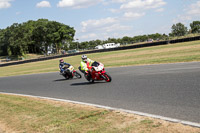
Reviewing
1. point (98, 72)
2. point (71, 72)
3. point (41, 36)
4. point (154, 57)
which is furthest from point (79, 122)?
point (41, 36)

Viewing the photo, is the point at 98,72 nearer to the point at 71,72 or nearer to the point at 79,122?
the point at 71,72

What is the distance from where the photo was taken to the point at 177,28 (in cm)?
11544

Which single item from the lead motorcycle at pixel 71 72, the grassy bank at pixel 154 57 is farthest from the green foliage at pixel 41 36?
the lead motorcycle at pixel 71 72

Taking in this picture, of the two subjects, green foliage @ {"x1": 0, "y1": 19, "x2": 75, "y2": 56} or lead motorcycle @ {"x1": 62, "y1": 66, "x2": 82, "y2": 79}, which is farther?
green foliage @ {"x1": 0, "y1": 19, "x2": 75, "y2": 56}

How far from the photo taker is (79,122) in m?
5.99

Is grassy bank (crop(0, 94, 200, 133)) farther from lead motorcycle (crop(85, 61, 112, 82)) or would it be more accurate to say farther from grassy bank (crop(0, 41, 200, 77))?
grassy bank (crop(0, 41, 200, 77))

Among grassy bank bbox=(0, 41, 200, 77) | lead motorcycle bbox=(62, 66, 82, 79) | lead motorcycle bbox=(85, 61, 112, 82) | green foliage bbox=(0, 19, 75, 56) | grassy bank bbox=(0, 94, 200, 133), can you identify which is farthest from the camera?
green foliage bbox=(0, 19, 75, 56)

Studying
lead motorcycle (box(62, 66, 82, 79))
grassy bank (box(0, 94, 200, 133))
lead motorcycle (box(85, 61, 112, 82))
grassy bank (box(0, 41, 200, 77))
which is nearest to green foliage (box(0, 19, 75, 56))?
grassy bank (box(0, 41, 200, 77))

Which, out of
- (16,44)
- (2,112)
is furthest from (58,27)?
(2,112)

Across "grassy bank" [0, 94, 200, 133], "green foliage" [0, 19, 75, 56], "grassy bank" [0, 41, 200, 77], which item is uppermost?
"green foliage" [0, 19, 75, 56]

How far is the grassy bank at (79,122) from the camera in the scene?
496 centimetres

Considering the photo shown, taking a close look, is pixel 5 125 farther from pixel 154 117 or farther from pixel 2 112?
pixel 154 117

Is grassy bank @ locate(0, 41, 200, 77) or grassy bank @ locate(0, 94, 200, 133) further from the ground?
grassy bank @ locate(0, 41, 200, 77)

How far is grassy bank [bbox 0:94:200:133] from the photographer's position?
4965mm
